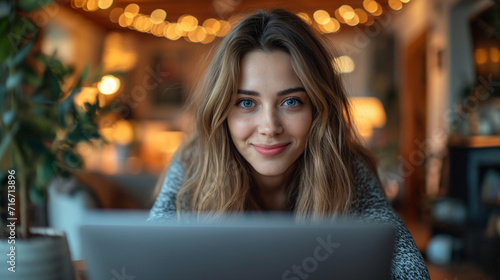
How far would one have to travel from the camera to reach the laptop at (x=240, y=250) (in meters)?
0.64

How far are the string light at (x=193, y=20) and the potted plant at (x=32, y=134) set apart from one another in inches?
204

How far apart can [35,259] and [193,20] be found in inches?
278

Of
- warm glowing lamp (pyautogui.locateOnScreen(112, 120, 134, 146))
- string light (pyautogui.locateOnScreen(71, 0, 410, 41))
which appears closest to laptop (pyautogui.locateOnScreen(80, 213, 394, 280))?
string light (pyautogui.locateOnScreen(71, 0, 410, 41))

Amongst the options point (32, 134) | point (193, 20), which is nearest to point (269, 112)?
point (32, 134)

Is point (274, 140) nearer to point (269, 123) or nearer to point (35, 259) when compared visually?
point (269, 123)

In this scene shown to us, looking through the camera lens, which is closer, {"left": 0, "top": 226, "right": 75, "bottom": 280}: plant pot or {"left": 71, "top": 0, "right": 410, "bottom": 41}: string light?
{"left": 0, "top": 226, "right": 75, "bottom": 280}: plant pot

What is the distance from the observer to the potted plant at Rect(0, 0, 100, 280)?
2.95 feet

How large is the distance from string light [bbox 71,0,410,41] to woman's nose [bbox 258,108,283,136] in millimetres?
4981

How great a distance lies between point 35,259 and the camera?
2.91 feet

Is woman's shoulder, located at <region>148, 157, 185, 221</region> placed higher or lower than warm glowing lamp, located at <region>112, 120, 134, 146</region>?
lower

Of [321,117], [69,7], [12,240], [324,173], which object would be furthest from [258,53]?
[69,7]

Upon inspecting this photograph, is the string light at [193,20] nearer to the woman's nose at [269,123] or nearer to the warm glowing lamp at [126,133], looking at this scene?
the warm glowing lamp at [126,133]

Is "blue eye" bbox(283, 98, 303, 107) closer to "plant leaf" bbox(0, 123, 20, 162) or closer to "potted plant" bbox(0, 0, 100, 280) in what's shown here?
"potted plant" bbox(0, 0, 100, 280)

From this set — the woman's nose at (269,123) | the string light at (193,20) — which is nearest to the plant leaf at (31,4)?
the woman's nose at (269,123)
